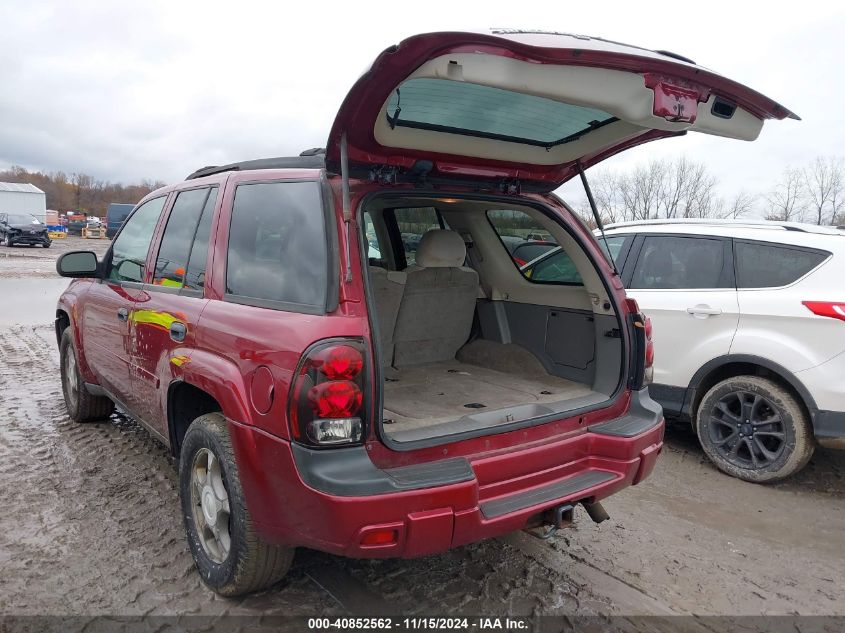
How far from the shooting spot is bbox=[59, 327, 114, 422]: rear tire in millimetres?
4898

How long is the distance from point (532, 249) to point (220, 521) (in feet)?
8.89

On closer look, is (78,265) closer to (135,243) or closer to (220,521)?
(135,243)

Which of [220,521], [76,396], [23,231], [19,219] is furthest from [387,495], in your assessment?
[19,219]

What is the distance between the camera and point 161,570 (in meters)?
2.95

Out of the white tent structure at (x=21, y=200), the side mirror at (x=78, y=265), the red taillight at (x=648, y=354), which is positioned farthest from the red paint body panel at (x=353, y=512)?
the white tent structure at (x=21, y=200)

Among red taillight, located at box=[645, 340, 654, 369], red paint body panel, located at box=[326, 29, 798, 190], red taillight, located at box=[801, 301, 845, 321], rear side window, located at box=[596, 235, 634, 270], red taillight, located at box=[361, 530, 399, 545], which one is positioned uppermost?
red paint body panel, located at box=[326, 29, 798, 190]

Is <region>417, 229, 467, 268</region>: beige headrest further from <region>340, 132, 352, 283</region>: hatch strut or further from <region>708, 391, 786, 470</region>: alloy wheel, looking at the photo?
<region>708, 391, 786, 470</region>: alloy wheel

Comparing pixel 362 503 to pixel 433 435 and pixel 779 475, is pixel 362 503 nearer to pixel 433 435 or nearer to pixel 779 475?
pixel 433 435

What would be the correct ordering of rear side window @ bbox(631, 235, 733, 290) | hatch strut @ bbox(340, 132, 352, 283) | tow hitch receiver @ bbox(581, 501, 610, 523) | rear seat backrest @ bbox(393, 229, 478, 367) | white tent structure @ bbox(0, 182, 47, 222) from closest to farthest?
hatch strut @ bbox(340, 132, 352, 283) < tow hitch receiver @ bbox(581, 501, 610, 523) < rear seat backrest @ bbox(393, 229, 478, 367) < rear side window @ bbox(631, 235, 733, 290) < white tent structure @ bbox(0, 182, 47, 222)

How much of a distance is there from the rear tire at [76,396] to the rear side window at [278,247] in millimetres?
2778

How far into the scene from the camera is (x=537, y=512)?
2473mm

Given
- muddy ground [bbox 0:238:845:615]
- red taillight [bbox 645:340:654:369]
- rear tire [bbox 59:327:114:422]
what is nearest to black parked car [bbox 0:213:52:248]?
rear tire [bbox 59:327:114:422]

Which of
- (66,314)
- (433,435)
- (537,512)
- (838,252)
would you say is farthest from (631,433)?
(66,314)

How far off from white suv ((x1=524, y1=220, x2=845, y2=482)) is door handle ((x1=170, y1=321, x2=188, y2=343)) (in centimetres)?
222
